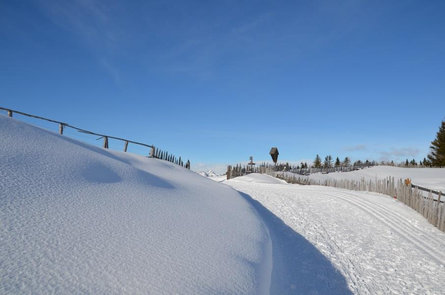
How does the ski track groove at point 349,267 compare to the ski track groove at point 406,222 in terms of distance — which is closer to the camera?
the ski track groove at point 349,267

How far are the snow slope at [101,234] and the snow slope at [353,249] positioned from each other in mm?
882

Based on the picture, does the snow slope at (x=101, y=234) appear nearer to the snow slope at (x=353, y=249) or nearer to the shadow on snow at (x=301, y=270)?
the shadow on snow at (x=301, y=270)

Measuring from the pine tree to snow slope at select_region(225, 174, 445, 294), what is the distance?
107 ft

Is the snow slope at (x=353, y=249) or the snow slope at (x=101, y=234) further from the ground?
the snow slope at (x=101, y=234)

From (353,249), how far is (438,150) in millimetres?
39272

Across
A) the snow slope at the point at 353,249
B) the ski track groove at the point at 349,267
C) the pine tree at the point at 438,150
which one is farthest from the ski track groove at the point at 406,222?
the pine tree at the point at 438,150

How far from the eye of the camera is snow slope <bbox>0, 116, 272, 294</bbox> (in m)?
1.97

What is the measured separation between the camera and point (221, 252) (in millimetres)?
3219

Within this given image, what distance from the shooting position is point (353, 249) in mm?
5566

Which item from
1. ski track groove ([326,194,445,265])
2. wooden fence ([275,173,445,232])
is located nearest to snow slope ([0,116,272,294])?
ski track groove ([326,194,445,265])

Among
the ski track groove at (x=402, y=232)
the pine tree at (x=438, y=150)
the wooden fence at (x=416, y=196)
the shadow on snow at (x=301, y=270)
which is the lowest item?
the shadow on snow at (x=301, y=270)

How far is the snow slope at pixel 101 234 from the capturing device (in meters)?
1.97

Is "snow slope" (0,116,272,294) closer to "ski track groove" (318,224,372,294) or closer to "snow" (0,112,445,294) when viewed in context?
"snow" (0,112,445,294)

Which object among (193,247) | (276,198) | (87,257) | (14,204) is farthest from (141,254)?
(276,198)
